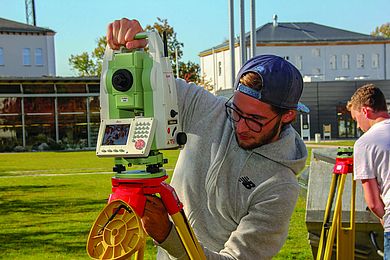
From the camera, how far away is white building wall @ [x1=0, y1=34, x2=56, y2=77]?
63.0 metres

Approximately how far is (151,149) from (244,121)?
654 millimetres

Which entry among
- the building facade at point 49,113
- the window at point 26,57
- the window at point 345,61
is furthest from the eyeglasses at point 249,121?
the window at point 345,61

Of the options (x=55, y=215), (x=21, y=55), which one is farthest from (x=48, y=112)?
(x=55, y=215)

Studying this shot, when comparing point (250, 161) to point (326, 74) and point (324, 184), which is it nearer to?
point (324, 184)

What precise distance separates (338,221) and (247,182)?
2141 millimetres

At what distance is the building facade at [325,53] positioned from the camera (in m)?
70.7

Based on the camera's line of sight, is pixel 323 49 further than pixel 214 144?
Yes

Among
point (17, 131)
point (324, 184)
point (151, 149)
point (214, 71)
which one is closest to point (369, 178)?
point (324, 184)

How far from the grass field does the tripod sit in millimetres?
1295

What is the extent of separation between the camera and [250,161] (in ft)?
10.5

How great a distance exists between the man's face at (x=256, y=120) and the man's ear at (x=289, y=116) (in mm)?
32

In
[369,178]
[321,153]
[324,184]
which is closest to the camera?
[369,178]

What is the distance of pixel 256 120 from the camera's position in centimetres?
308

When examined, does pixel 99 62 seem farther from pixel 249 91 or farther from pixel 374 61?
pixel 249 91
